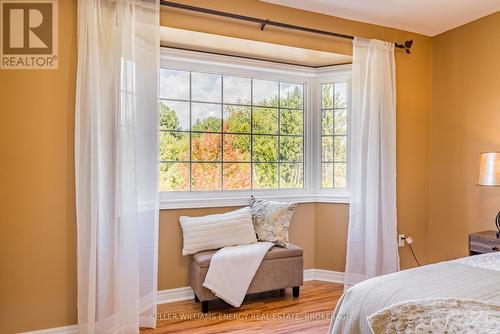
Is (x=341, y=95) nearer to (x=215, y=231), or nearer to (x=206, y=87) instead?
(x=206, y=87)

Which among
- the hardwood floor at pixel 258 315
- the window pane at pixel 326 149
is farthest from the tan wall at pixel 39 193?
the window pane at pixel 326 149

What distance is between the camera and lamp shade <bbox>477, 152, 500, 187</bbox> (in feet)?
9.38

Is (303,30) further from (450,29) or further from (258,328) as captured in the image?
(258,328)

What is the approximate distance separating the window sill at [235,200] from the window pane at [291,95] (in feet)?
3.13

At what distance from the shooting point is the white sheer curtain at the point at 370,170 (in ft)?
10.8

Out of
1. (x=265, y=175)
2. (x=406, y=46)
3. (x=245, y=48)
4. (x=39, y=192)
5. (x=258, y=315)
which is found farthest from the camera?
(x=265, y=175)

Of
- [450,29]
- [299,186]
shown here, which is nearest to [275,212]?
[299,186]

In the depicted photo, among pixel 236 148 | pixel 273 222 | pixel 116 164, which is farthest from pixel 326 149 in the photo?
pixel 116 164

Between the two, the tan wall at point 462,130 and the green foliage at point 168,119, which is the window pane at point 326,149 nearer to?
the tan wall at point 462,130

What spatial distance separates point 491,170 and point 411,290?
1.92 meters

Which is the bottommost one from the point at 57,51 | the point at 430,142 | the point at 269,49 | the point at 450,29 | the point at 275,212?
the point at 275,212

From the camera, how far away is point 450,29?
11.8ft

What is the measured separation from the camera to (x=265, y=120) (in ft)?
12.2

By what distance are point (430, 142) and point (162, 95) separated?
2.73 metres
